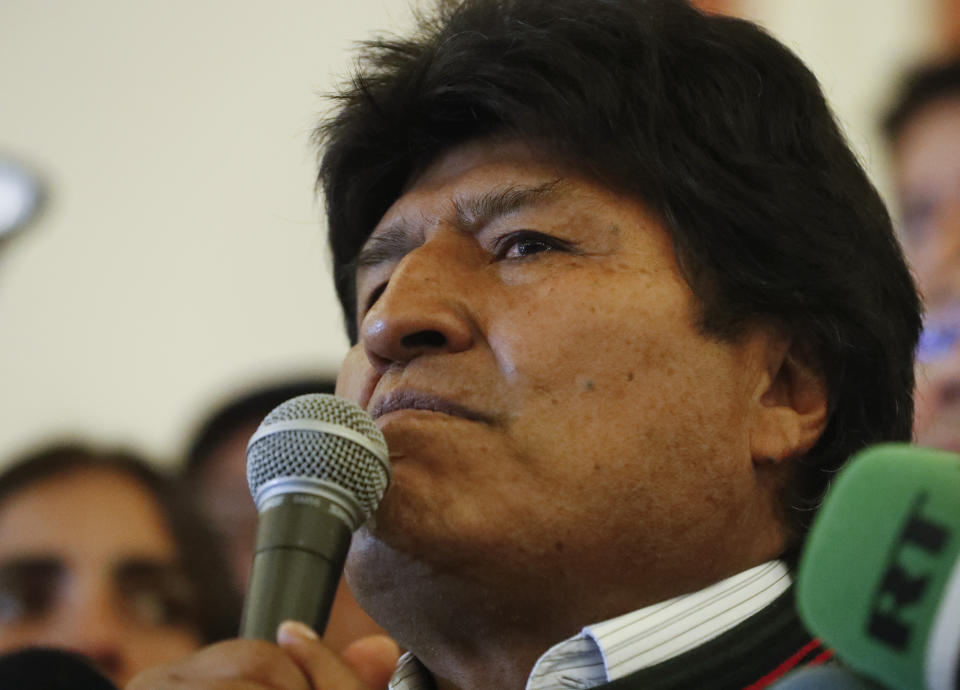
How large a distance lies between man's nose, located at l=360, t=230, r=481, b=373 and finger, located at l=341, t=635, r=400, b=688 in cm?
53

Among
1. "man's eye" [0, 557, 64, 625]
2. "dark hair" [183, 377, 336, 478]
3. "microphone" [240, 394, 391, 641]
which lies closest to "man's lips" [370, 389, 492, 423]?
"microphone" [240, 394, 391, 641]

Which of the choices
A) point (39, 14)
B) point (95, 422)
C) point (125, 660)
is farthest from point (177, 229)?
point (125, 660)

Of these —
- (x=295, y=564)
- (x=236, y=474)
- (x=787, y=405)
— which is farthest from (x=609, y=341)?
(x=236, y=474)

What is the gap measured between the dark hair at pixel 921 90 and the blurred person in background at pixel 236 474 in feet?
5.48

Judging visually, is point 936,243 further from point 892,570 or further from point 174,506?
point 892,570

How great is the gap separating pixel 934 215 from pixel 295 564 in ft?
7.43

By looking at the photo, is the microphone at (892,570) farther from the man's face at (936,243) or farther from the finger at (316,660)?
the man's face at (936,243)

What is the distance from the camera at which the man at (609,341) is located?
5.92 feet

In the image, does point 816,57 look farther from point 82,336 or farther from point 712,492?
point 82,336

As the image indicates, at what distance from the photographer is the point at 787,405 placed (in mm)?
2098

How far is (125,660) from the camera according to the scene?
304 centimetres

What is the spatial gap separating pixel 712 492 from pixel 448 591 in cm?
41

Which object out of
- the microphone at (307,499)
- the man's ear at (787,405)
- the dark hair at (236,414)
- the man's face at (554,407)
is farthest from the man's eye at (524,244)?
the dark hair at (236,414)

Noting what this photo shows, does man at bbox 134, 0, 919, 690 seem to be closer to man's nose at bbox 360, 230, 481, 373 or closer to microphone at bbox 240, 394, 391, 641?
man's nose at bbox 360, 230, 481, 373
